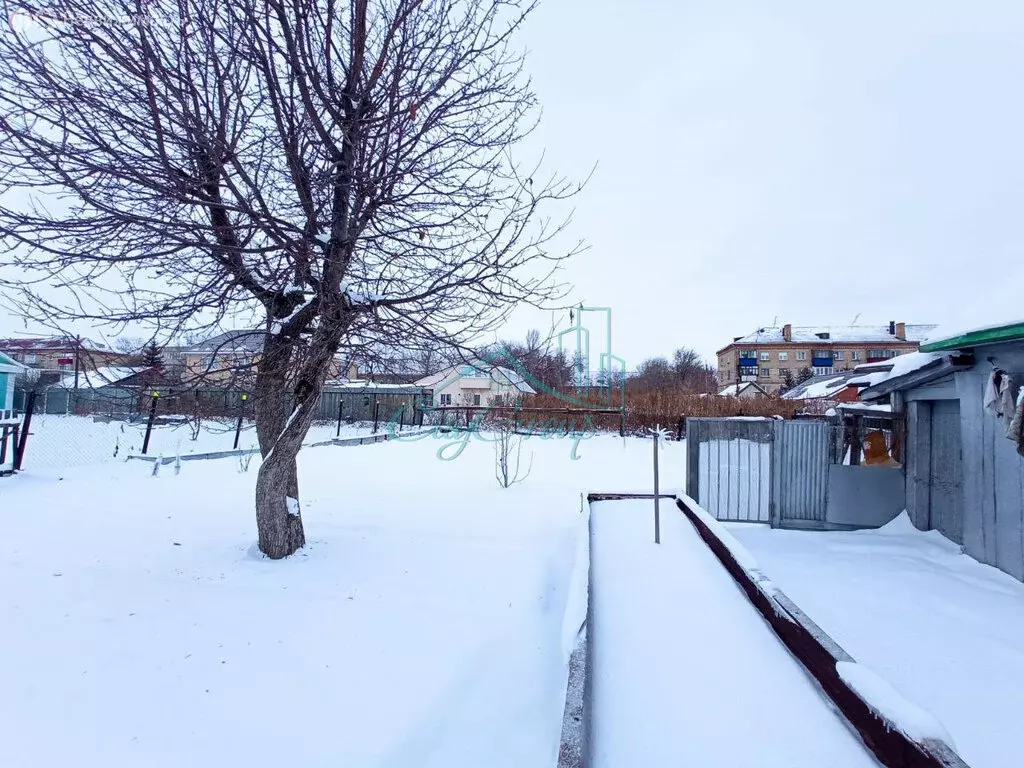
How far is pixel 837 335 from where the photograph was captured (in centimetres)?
5719

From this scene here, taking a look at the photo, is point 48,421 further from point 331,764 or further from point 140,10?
point 331,764

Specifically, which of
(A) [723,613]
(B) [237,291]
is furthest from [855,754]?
(B) [237,291]

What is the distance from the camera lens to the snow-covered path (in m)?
2.13

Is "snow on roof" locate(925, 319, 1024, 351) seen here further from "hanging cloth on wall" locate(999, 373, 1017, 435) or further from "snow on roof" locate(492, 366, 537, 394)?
"snow on roof" locate(492, 366, 537, 394)

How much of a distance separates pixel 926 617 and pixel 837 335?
63.6 metres

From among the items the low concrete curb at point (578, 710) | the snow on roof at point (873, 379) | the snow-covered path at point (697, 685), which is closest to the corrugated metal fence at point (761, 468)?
the snow on roof at point (873, 379)

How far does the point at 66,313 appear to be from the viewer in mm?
3443

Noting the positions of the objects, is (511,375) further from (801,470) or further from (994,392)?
(994,392)

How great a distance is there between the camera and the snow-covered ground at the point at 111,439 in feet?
34.2

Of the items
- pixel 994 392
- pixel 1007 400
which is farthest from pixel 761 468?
pixel 1007 400

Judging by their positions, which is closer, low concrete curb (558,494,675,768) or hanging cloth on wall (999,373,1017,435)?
low concrete curb (558,494,675,768)

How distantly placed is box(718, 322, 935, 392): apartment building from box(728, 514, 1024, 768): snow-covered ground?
173 feet

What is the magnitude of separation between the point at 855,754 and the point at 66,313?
16.8 ft

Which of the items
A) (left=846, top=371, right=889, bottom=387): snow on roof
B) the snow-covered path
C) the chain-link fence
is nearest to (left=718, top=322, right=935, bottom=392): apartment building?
the chain-link fence
